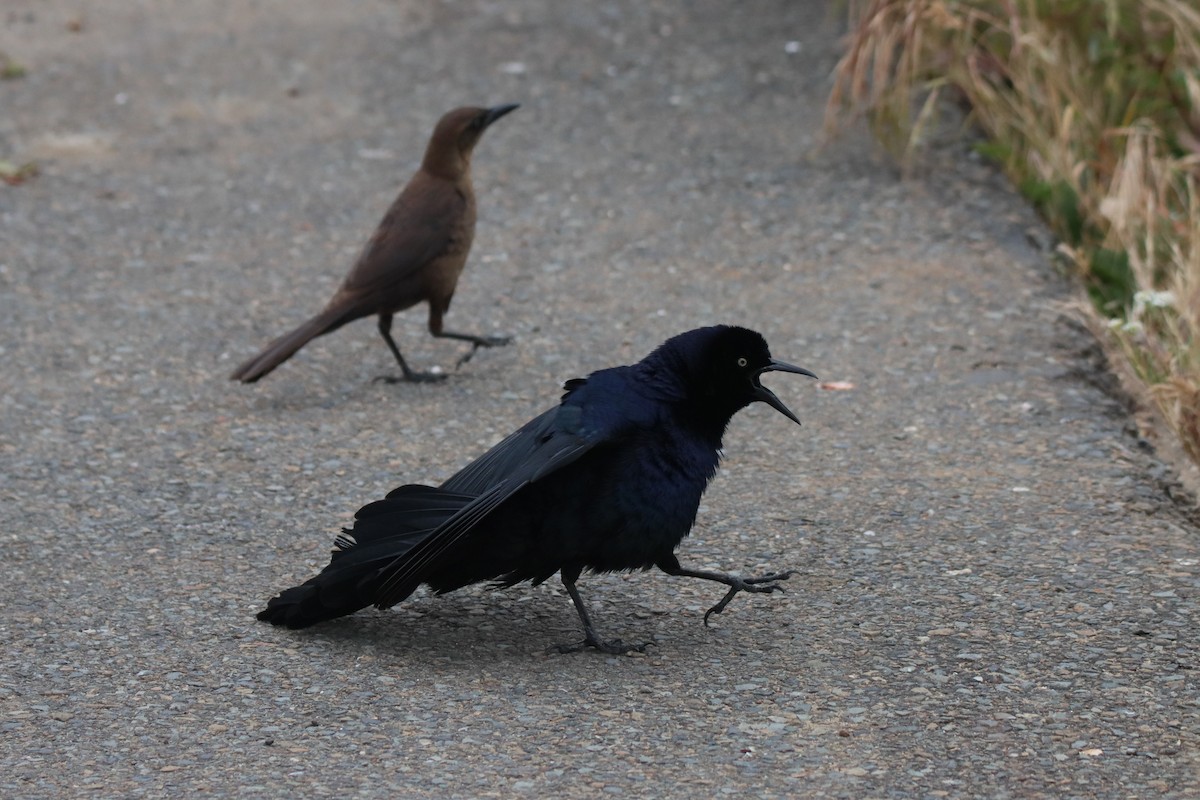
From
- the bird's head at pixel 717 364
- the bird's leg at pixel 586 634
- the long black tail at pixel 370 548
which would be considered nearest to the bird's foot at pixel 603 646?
the bird's leg at pixel 586 634

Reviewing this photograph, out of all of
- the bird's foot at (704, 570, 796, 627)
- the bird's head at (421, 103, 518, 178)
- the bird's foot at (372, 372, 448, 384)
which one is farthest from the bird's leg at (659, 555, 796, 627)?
the bird's head at (421, 103, 518, 178)

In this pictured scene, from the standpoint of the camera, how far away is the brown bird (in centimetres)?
562

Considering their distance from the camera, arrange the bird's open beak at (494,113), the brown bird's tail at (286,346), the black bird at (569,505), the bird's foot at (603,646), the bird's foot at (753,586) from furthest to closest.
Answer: the bird's open beak at (494,113), the brown bird's tail at (286,346), the bird's foot at (753,586), the bird's foot at (603,646), the black bird at (569,505)

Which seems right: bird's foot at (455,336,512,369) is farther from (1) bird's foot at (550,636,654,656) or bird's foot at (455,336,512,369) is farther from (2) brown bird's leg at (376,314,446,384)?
(1) bird's foot at (550,636,654,656)

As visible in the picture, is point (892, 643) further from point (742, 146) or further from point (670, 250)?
point (742, 146)

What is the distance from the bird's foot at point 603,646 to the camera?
151 inches

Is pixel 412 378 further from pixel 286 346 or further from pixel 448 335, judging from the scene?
pixel 286 346

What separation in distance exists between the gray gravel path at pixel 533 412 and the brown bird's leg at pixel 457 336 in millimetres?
93

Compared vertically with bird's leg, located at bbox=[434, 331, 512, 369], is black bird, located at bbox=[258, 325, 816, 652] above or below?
above

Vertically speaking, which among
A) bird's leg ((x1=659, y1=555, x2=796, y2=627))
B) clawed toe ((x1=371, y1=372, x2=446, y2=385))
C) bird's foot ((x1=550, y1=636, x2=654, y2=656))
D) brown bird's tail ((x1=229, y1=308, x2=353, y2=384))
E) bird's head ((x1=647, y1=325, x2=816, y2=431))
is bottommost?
clawed toe ((x1=371, y1=372, x2=446, y2=385))

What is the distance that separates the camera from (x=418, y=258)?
5707 mm

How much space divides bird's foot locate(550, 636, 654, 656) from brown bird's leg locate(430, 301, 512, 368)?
6.99 ft

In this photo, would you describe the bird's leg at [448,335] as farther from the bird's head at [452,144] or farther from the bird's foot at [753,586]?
the bird's foot at [753,586]

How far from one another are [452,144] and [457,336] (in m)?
0.76
